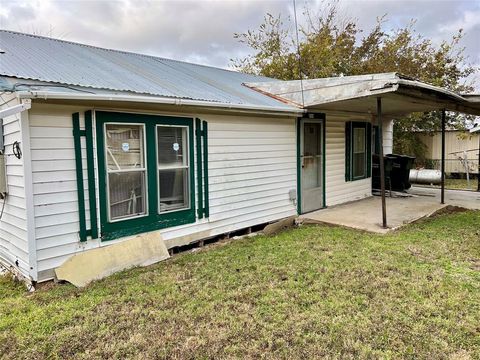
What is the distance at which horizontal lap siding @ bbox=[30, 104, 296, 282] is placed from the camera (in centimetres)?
393

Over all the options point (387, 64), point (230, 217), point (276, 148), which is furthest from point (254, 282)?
point (387, 64)

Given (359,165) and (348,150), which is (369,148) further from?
(348,150)

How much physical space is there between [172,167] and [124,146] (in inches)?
31.4

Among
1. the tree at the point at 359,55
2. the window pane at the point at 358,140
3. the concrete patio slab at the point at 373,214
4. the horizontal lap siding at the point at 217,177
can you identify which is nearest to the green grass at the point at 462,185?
the tree at the point at 359,55

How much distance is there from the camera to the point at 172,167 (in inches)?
204

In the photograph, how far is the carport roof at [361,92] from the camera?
18.2 feet

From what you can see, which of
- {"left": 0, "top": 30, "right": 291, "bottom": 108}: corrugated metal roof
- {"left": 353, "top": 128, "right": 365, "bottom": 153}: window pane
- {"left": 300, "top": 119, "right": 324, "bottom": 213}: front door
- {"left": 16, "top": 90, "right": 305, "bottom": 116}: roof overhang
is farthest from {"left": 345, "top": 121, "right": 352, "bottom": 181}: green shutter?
{"left": 16, "top": 90, "right": 305, "bottom": 116}: roof overhang

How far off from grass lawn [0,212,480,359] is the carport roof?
2.46m

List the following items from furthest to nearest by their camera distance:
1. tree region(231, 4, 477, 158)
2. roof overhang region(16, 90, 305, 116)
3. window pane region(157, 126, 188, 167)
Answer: tree region(231, 4, 477, 158), window pane region(157, 126, 188, 167), roof overhang region(16, 90, 305, 116)

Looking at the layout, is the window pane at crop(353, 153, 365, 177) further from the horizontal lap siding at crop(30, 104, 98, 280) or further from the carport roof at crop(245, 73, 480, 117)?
the horizontal lap siding at crop(30, 104, 98, 280)

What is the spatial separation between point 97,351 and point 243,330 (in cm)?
111

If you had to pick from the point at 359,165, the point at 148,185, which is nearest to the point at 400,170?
the point at 359,165

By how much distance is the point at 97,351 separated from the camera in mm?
2660

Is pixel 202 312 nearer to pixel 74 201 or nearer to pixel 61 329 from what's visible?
pixel 61 329
